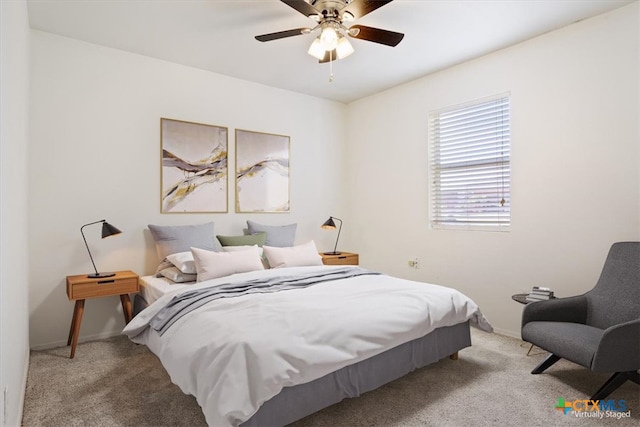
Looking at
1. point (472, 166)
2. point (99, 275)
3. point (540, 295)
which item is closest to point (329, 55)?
point (472, 166)

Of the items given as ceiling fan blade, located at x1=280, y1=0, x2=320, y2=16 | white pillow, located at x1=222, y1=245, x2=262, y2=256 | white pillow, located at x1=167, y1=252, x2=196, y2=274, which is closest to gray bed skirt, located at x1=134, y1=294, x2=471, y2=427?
white pillow, located at x1=167, y1=252, x2=196, y2=274

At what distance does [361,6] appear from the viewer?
239 cm

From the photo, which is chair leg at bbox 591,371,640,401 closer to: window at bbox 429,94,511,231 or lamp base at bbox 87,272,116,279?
window at bbox 429,94,511,231

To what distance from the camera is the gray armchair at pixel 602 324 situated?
6.80 ft

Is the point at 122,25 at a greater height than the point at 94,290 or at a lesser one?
greater

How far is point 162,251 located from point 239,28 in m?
2.14

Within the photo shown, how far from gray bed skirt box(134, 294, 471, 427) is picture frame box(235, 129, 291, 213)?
2.56 meters

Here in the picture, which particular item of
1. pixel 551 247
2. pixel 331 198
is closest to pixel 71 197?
pixel 331 198

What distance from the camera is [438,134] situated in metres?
4.18

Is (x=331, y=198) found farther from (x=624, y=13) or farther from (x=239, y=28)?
(x=624, y=13)

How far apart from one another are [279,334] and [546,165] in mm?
2772

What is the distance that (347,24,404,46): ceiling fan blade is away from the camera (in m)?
→ 2.58

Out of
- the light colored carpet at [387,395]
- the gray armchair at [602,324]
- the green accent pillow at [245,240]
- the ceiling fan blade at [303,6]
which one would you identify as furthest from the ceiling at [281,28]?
the light colored carpet at [387,395]

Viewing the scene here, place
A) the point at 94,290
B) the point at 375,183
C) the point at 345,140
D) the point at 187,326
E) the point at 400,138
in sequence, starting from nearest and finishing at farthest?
the point at 187,326, the point at 94,290, the point at 400,138, the point at 375,183, the point at 345,140
